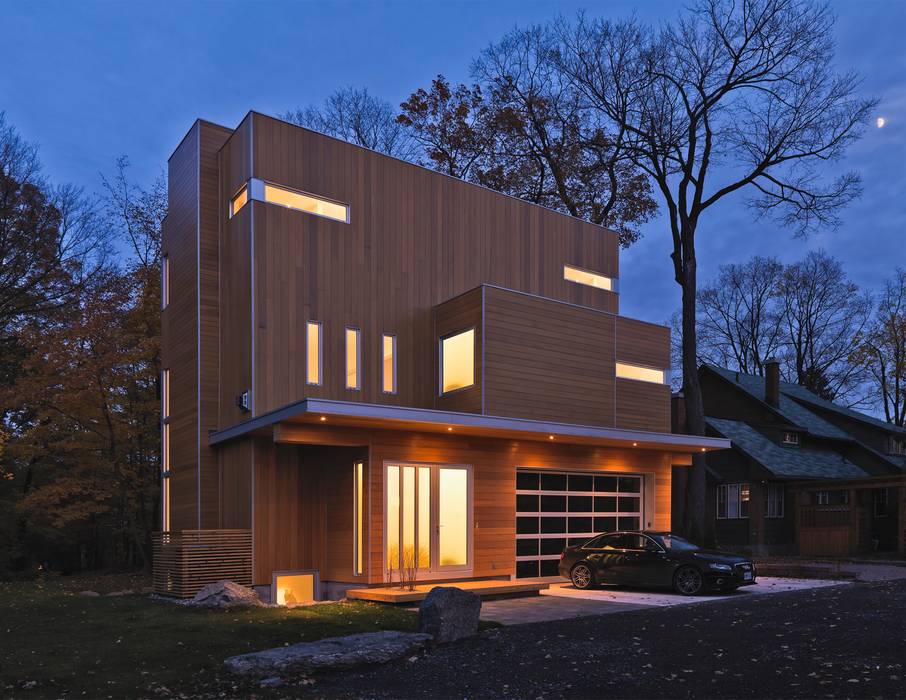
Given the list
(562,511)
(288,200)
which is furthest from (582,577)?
(288,200)

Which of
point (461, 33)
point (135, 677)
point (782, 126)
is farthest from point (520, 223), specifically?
point (461, 33)

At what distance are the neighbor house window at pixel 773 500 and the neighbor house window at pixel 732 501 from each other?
0.70 m

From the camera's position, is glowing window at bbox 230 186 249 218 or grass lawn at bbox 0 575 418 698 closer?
grass lawn at bbox 0 575 418 698

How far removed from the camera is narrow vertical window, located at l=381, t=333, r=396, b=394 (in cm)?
1845

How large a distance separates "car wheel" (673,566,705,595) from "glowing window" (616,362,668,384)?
20.4ft

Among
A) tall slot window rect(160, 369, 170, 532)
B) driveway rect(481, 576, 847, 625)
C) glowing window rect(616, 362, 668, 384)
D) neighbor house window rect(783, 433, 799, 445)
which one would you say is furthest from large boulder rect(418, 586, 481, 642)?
neighbor house window rect(783, 433, 799, 445)

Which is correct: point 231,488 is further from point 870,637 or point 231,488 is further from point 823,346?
point 823,346

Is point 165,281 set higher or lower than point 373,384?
higher

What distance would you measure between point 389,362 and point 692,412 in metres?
12.4

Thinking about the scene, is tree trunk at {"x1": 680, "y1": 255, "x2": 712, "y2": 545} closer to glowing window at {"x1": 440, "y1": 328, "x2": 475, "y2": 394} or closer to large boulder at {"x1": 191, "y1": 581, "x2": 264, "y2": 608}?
glowing window at {"x1": 440, "y1": 328, "x2": 475, "y2": 394}

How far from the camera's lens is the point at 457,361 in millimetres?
18797

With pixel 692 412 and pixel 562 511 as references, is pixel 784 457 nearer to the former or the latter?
pixel 692 412

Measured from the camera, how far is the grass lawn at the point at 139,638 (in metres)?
8.14

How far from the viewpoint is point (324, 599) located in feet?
52.4
